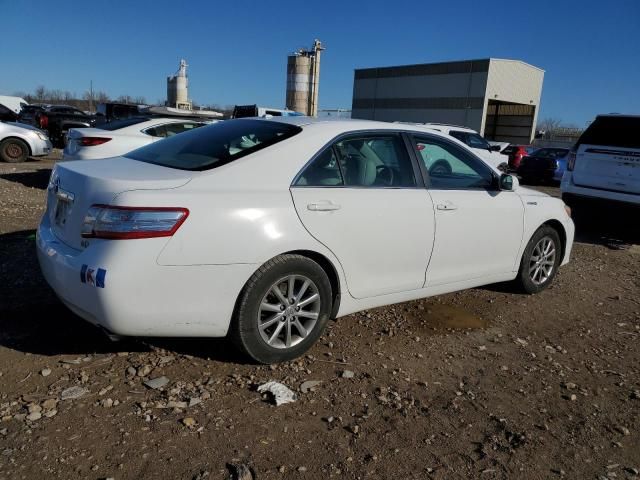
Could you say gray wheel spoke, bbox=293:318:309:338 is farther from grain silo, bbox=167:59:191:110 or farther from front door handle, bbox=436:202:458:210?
grain silo, bbox=167:59:191:110

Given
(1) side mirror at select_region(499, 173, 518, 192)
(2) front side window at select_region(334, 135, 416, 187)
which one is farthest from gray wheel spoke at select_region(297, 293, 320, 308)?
(1) side mirror at select_region(499, 173, 518, 192)

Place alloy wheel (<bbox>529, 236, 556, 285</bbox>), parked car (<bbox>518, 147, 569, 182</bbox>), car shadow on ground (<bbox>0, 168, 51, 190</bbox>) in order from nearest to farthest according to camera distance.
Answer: alloy wheel (<bbox>529, 236, 556, 285</bbox>), car shadow on ground (<bbox>0, 168, 51, 190</bbox>), parked car (<bbox>518, 147, 569, 182</bbox>)

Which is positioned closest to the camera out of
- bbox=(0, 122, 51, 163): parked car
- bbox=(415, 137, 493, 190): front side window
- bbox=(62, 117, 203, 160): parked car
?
bbox=(415, 137, 493, 190): front side window

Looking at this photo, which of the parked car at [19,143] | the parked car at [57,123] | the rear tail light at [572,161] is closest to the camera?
the rear tail light at [572,161]

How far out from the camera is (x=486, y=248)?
4438mm

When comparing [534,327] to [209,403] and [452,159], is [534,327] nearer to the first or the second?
[452,159]

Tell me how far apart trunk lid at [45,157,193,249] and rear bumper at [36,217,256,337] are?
0.17 m

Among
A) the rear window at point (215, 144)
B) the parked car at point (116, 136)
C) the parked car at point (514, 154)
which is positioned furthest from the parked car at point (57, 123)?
the rear window at point (215, 144)

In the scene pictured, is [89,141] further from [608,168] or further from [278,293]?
[608,168]

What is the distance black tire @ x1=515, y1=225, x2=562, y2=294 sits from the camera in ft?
16.3

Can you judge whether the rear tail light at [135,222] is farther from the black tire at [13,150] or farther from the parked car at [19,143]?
the black tire at [13,150]

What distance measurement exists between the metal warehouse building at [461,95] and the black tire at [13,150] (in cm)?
4259

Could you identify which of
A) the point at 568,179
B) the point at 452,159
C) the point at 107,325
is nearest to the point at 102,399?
the point at 107,325

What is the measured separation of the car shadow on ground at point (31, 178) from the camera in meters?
10.2
